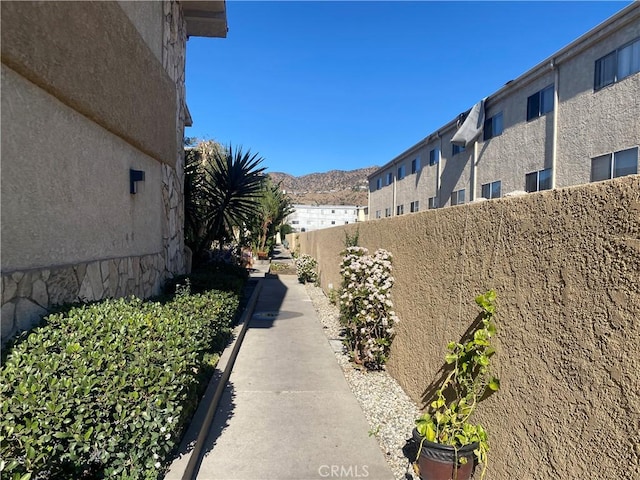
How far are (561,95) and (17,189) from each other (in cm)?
1499

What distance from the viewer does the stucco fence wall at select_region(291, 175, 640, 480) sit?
73.3 inches

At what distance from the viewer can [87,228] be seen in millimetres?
4156

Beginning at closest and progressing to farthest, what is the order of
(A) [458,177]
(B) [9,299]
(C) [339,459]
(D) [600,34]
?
(B) [9,299] → (C) [339,459] → (D) [600,34] → (A) [458,177]

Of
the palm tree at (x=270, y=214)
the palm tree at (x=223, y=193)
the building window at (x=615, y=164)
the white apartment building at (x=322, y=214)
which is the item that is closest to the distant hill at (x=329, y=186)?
the white apartment building at (x=322, y=214)

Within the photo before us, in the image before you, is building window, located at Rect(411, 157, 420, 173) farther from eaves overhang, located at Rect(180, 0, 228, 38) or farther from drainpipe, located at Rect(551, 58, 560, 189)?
eaves overhang, located at Rect(180, 0, 228, 38)

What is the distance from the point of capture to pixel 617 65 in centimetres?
1088

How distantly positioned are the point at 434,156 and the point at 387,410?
67.8ft

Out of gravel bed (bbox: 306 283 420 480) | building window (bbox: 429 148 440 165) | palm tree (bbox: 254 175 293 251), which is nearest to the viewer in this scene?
gravel bed (bbox: 306 283 420 480)

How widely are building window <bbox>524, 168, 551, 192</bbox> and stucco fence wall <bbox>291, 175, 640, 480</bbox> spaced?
12403 millimetres

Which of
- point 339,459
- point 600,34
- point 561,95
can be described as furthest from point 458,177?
point 339,459

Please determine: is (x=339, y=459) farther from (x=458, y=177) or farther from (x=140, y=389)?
(x=458, y=177)

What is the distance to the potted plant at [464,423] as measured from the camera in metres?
2.87

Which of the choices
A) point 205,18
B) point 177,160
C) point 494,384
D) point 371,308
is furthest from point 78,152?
point 205,18

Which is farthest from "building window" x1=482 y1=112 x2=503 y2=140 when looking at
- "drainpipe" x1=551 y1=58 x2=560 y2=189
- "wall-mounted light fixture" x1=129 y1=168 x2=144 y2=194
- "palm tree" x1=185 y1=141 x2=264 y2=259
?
"wall-mounted light fixture" x1=129 y1=168 x2=144 y2=194
